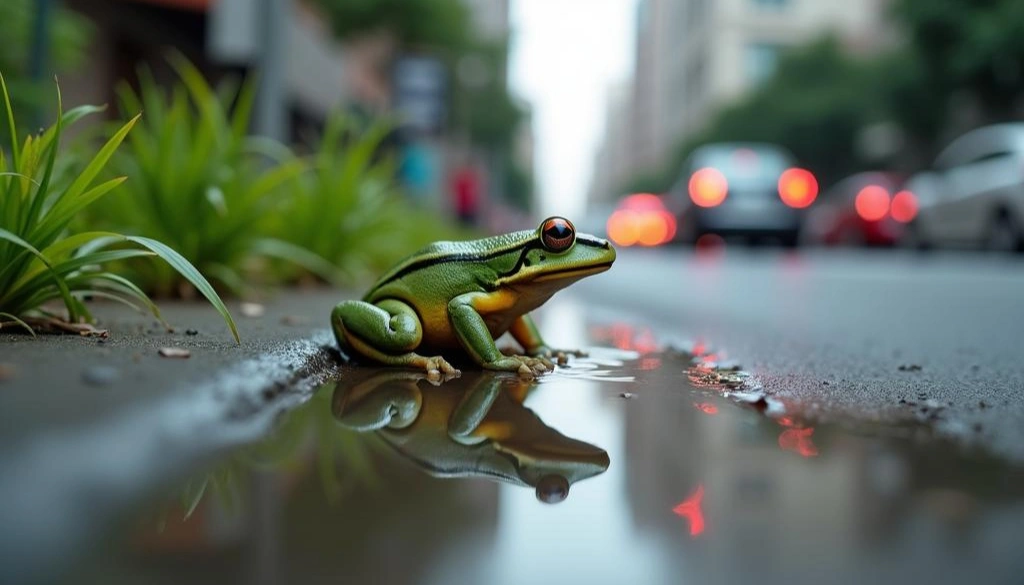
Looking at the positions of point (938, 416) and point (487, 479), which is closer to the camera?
point (487, 479)

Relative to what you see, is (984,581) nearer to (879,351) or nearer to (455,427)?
(455,427)

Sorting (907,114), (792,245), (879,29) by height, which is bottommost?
(792,245)

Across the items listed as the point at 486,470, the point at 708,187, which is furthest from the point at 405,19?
the point at 486,470

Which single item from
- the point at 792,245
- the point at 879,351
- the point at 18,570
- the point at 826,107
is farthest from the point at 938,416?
the point at 826,107

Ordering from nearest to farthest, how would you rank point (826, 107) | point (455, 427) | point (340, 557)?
point (340, 557) → point (455, 427) → point (826, 107)

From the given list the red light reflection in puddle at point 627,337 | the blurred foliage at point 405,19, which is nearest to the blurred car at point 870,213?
the blurred foliage at point 405,19

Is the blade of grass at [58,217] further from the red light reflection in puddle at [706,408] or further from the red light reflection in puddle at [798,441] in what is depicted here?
the red light reflection in puddle at [798,441]

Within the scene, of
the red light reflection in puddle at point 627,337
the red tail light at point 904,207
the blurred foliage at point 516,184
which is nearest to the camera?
the red light reflection in puddle at point 627,337
